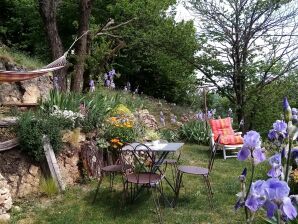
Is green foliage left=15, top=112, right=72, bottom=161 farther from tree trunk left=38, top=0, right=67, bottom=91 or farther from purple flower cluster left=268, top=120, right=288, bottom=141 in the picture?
purple flower cluster left=268, top=120, right=288, bottom=141

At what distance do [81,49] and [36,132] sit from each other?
3.58 metres

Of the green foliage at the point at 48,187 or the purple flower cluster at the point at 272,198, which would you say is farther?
the green foliage at the point at 48,187

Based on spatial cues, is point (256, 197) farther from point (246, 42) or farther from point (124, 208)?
point (246, 42)

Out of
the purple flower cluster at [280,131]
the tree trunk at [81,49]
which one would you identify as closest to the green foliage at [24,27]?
the tree trunk at [81,49]

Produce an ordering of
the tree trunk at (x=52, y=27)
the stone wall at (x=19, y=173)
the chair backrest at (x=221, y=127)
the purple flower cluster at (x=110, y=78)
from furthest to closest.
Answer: the chair backrest at (x=221, y=127) < the purple flower cluster at (x=110, y=78) < the tree trunk at (x=52, y=27) < the stone wall at (x=19, y=173)

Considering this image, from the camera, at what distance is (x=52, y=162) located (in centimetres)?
488

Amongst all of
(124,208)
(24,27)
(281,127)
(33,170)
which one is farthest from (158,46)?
(281,127)

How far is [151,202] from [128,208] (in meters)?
0.37

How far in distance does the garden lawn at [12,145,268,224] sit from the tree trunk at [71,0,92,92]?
3005mm

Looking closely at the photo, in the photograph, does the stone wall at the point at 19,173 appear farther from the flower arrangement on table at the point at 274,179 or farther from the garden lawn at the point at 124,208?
the flower arrangement on table at the point at 274,179

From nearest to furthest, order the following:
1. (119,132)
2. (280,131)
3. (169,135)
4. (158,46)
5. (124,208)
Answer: (280,131)
(124,208)
(119,132)
(169,135)
(158,46)

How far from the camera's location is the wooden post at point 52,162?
487cm

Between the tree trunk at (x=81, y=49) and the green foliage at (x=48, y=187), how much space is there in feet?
10.8

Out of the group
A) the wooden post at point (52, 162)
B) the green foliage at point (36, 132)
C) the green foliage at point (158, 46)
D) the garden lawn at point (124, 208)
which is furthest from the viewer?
the green foliage at point (158, 46)
